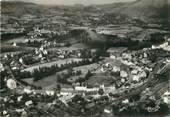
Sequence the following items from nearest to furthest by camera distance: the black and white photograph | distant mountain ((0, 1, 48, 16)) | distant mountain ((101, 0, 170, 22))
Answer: the black and white photograph < distant mountain ((0, 1, 48, 16)) < distant mountain ((101, 0, 170, 22))

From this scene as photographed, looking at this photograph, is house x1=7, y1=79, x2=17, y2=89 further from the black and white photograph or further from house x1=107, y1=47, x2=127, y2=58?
house x1=107, y1=47, x2=127, y2=58

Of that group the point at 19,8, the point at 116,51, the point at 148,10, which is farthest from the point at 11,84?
the point at 148,10

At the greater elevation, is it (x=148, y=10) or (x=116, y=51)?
(x=148, y=10)

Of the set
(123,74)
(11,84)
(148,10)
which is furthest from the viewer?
(148,10)

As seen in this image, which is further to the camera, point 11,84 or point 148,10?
point 148,10

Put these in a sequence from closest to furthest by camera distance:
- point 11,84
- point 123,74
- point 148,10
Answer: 1. point 11,84
2. point 123,74
3. point 148,10

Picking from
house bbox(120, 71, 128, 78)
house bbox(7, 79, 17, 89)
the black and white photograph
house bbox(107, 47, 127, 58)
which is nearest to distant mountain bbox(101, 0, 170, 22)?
the black and white photograph

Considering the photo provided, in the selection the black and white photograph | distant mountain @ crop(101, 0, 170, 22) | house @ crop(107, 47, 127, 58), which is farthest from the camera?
distant mountain @ crop(101, 0, 170, 22)

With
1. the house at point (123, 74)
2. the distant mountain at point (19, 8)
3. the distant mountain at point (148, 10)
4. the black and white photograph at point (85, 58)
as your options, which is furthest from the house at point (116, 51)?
the distant mountain at point (19, 8)

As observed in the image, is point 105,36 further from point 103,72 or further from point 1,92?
point 1,92

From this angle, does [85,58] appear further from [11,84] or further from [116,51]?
[11,84]

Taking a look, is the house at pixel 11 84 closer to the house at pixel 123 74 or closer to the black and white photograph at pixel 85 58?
the black and white photograph at pixel 85 58
